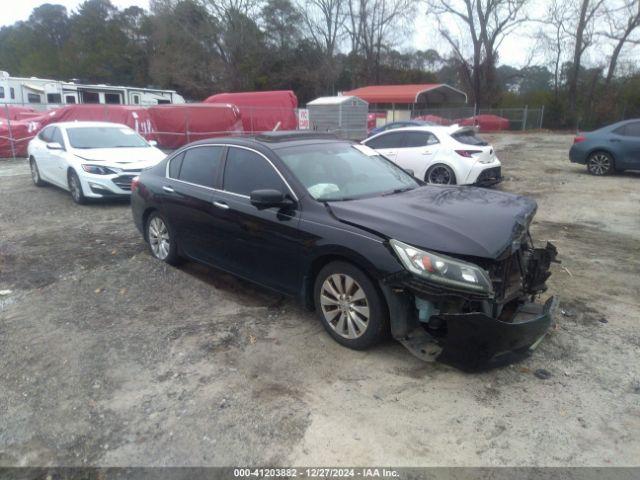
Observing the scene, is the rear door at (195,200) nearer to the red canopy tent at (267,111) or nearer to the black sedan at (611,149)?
the black sedan at (611,149)

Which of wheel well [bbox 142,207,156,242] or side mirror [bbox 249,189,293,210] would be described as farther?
wheel well [bbox 142,207,156,242]

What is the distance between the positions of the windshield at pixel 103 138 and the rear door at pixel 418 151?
218 inches

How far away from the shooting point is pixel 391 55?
53.6 metres

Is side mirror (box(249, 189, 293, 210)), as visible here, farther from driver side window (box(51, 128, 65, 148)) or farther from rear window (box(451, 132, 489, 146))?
driver side window (box(51, 128, 65, 148))

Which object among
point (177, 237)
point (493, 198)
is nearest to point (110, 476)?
point (177, 237)

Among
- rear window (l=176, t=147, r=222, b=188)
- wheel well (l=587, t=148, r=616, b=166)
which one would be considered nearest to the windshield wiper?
rear window (l=176, t=147, r=222, b=188)

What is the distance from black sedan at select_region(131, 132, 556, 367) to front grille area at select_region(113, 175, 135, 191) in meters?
4.11

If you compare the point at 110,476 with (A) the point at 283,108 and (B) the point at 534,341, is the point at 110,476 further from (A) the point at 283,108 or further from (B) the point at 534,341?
(A) the point at 283,108

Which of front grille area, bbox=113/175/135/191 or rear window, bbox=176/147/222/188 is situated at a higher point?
rear window, bbox=176/147/222/188

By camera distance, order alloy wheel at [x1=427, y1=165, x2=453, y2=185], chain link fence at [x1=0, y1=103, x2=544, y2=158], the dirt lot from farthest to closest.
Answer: chain link fence at [x1=0, y1=103, x2=544, y2=158] → alloy wheel at [x1=427, y1=165, x2=453, y2=185] → the dirt lot

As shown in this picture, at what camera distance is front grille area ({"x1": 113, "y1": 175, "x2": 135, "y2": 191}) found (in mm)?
9096

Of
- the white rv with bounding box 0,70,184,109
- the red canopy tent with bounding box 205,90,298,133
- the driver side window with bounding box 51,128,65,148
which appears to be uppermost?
the white rv with bounding box 0,70,184,109

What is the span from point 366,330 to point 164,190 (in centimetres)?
311

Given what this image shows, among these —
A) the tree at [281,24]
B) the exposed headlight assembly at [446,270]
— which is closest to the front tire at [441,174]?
the exposed headlight assembly at [446,270]
